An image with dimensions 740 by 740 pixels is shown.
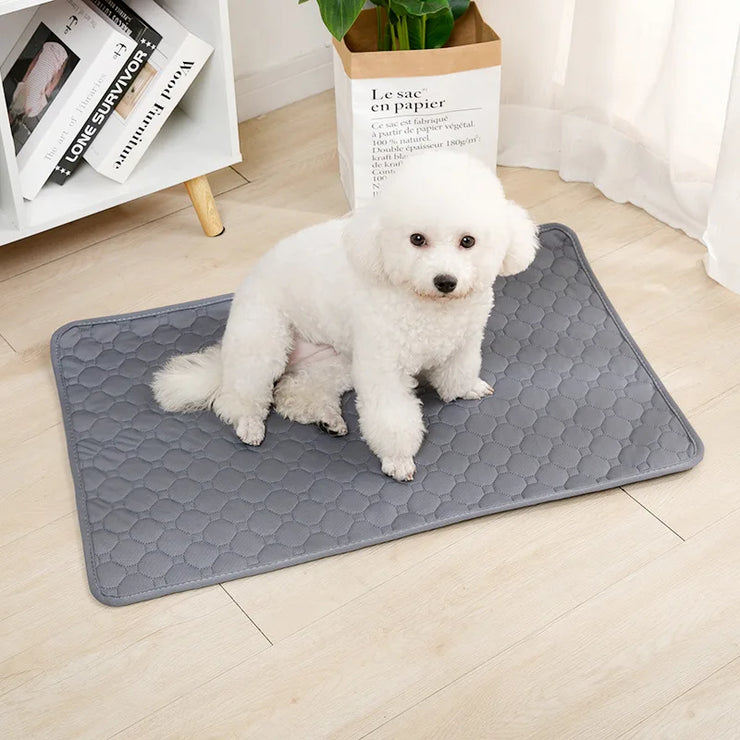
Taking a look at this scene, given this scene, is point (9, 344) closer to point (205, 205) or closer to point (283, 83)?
point (205, 205)

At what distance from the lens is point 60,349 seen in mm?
1904

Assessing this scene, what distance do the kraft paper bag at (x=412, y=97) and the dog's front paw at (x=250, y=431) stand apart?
2.13 feet

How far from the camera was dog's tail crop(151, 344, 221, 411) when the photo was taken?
5.80 ft

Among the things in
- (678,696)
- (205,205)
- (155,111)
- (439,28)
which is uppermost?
(439,28)

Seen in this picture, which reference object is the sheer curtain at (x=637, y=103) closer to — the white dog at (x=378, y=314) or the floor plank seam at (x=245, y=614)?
the white dog at (x=378, y=314)

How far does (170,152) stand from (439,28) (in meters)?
0.59

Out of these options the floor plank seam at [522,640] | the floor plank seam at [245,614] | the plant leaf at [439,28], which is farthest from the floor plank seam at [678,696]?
the plant leaf at [439,28]

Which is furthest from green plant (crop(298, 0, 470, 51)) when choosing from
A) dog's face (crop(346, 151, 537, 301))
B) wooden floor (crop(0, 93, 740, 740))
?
wooden floor (crop(0, 93, 740, 740))

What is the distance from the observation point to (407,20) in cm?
203

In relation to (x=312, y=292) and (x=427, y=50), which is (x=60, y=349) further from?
(x=427, y=50)

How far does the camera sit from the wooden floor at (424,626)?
4.44 feet

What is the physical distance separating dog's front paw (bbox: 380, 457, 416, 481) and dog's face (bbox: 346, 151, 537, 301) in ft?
0.96

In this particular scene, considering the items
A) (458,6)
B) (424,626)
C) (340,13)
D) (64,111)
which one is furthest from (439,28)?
(424,626)

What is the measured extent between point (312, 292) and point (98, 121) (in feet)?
2.27
